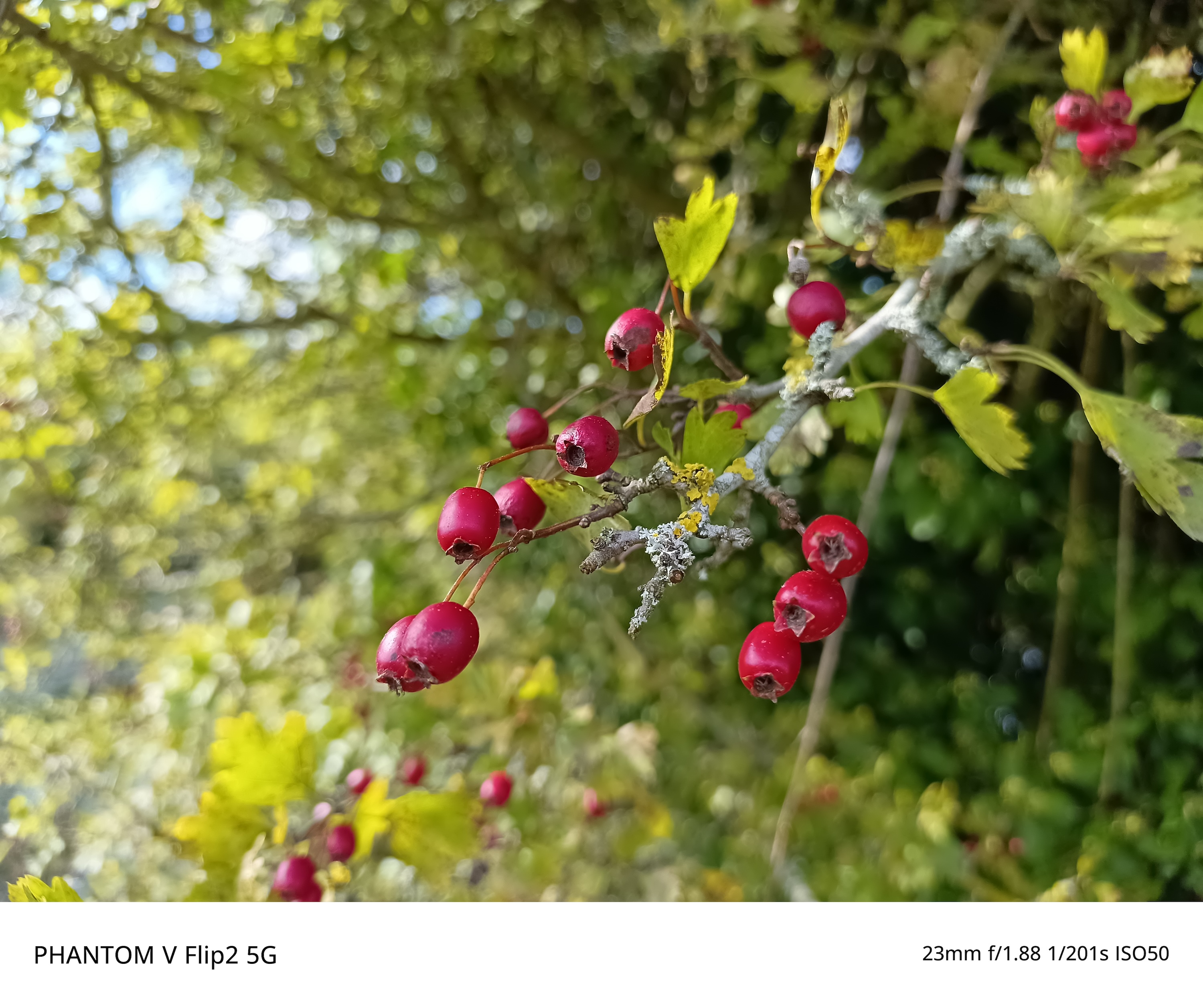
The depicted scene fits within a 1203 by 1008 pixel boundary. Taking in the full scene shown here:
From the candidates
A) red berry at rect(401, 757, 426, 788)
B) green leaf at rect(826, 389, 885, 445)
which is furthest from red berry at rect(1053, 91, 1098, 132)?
red berry at rect(401, 757, 426, 788)

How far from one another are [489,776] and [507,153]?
1019 millimetres

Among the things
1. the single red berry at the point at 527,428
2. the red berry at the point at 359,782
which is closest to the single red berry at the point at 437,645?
the single red berry at the point at 527,428

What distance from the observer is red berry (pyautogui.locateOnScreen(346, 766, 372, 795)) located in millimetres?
902

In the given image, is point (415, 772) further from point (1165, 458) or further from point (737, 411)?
point (1165, 458)

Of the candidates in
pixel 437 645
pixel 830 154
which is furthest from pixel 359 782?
pixel 830 154

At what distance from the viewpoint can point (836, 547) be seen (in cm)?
42

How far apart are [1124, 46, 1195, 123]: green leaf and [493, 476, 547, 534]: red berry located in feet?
1.86

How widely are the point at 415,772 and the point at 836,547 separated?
2.90ft

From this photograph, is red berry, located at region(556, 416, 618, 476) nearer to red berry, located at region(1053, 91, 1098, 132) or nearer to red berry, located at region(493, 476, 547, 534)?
red berry, located at region(493, 476, 547, 534)

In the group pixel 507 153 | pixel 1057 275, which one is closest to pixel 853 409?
pixel 1057 275
